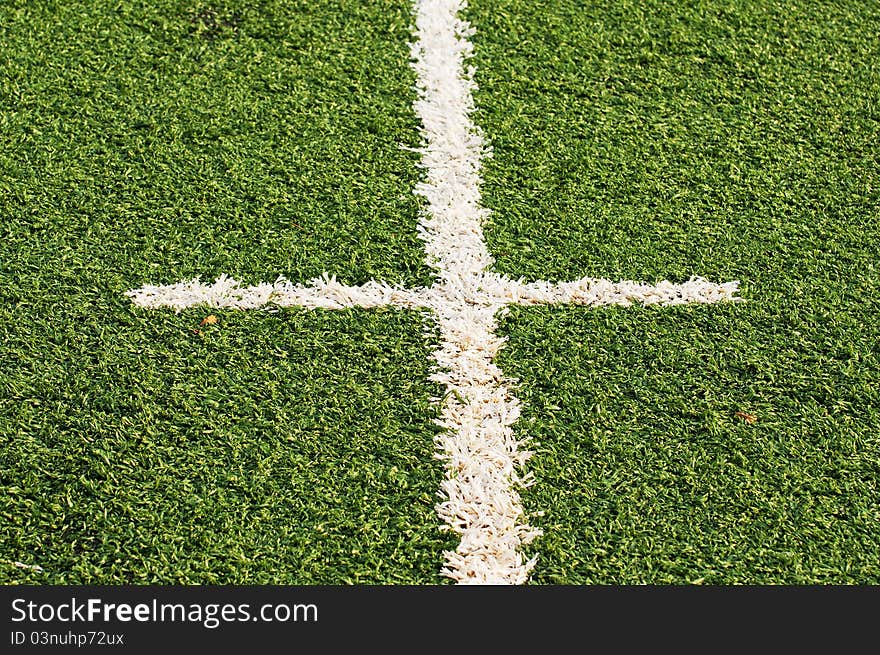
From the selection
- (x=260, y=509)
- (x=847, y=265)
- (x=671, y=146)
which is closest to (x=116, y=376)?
(x=260, y=509)

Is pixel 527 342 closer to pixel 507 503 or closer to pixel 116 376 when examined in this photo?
pixel 507 503

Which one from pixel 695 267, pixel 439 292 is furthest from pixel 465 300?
pixel 695 267

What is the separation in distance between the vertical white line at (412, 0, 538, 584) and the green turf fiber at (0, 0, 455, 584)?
63mm

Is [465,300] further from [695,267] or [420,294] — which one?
[695,267]

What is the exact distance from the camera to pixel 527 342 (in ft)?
8.91

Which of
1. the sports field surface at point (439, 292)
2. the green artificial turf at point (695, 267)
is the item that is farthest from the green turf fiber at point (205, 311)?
the green artificial turf at point (695, 267)

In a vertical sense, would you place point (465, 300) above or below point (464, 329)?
above

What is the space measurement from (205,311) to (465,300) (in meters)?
0.75

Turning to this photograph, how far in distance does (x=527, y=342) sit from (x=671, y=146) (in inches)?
40.2

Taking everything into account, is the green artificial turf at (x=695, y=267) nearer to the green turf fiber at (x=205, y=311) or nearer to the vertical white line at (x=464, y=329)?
the vertical white line at (x=464, y=329)

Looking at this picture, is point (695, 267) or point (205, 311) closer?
point (205, 311)

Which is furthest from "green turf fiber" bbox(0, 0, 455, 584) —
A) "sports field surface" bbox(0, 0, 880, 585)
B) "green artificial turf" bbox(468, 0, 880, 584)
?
"green artificial turf" bbox(468, 0, 880, 584)

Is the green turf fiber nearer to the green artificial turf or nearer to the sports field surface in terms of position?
the sports field surface

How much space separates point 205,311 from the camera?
8.86 feet
